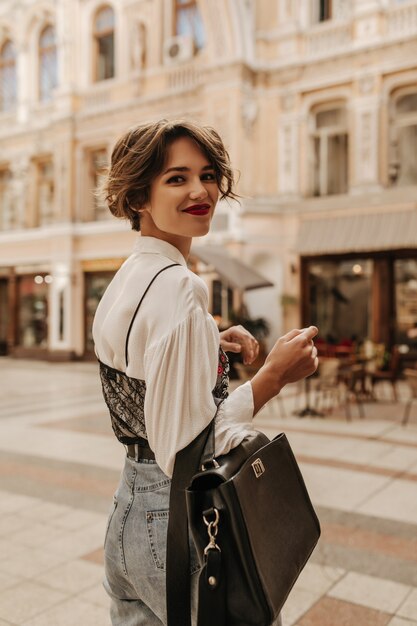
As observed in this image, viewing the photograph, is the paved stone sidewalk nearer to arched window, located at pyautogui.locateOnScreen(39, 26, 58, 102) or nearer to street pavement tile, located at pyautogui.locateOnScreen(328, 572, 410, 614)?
street pavement tile, located at pyautogui.locateOnScreen(328, 572, 410, 614)

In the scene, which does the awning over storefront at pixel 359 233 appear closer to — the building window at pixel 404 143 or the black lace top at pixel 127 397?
the building window at pixel 404 143

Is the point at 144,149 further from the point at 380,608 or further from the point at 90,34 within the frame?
the point at 90,34

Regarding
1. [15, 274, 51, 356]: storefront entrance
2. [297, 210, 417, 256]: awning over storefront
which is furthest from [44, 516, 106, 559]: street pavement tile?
[15, 274, 51, 356]: storefront entrance

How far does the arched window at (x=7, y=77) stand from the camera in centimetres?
2234

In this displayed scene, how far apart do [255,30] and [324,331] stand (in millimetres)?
8115

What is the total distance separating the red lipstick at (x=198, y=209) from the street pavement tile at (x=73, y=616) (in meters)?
2.23

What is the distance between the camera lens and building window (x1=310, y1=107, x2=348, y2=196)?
15.9m

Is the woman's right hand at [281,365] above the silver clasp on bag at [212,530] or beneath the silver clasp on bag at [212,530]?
above

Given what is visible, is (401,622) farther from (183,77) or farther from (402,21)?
(183,77)

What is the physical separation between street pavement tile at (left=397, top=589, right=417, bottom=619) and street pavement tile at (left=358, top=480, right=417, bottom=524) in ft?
4.09

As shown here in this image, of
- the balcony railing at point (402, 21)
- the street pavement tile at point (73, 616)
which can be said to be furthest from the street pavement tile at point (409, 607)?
the balcony railing at point (402, 21)

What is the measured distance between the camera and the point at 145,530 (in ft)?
4.70

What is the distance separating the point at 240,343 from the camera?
1825 millimetres

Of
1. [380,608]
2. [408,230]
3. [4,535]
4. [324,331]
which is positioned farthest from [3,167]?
[380,608]
